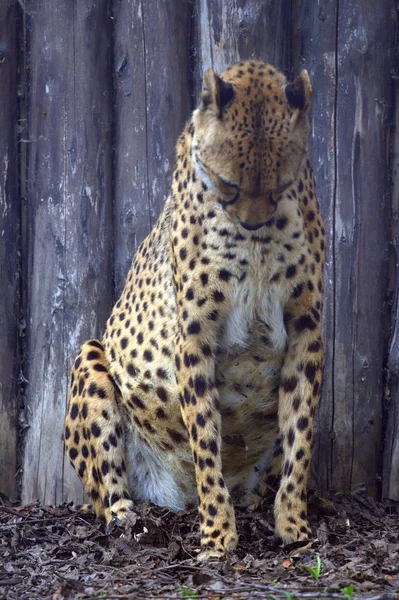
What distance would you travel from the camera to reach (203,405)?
463 cm

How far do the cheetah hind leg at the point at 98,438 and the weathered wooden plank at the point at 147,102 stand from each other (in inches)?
35.7

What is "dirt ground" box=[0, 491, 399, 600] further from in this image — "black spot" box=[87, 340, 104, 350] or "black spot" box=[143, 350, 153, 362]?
"black spot" box=[87, 340, 104, 350]

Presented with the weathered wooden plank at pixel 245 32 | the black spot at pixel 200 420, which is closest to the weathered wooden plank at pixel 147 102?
the weathered wooden plank at pixel 245 32

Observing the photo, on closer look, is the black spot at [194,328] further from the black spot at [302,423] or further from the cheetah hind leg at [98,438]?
the cheetah hind leg at [98,438]

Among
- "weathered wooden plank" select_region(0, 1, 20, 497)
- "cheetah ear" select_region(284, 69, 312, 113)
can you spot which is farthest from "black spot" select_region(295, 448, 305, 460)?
"weathered wooden plank" select_region(0, 1, 20, 497)

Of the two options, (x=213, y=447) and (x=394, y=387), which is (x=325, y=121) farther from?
(x=213, y=447)

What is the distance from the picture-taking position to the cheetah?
14.2 ft

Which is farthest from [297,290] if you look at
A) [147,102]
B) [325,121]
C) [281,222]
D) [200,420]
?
[147,102]

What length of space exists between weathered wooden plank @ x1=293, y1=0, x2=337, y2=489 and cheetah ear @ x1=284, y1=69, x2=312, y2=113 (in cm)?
98

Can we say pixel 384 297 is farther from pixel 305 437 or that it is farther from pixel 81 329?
pixel 81 329

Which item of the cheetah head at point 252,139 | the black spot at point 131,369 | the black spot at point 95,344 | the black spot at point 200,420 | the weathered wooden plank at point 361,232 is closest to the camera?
the cheetah head at point 252,139

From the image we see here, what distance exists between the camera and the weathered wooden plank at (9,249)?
5688 mm

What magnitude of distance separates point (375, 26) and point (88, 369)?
8.09 ft

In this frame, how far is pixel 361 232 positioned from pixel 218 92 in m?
1.43
